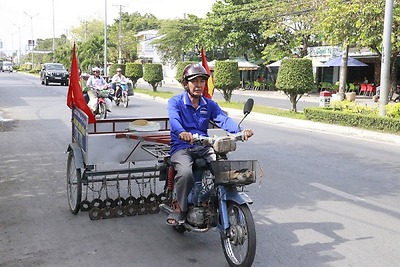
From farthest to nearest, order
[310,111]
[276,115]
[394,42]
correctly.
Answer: [394,42]
[276,115]
[310,111]

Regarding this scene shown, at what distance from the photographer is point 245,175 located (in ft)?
14.3

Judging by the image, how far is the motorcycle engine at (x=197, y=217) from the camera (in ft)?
15.2

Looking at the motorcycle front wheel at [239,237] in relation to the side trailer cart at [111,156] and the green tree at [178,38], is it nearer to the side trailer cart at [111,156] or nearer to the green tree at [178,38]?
the side trailer cart at [111,156]

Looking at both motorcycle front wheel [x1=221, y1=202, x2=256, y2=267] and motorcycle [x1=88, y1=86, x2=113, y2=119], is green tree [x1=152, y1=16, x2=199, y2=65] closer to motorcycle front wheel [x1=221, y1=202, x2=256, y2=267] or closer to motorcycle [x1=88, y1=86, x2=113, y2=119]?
motorcycle [x1=88, y1=86, x2=113, y2=119]

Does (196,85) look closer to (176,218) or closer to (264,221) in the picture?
(176,218)

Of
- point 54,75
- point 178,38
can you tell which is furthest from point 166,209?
point 178,38

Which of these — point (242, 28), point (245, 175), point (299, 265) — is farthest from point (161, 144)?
point (242, 28)

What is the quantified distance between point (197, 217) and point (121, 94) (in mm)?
18151

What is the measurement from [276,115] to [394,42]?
8.97 m

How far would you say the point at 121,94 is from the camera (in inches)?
879

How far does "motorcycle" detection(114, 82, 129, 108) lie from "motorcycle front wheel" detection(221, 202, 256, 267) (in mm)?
17922

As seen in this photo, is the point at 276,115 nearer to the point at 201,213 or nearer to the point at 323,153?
the point at 323,153

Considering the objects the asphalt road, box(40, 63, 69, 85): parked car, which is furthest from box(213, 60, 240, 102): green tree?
box(40, 63, 69, 85): parked car

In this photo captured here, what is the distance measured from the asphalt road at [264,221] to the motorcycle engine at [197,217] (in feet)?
1.03
